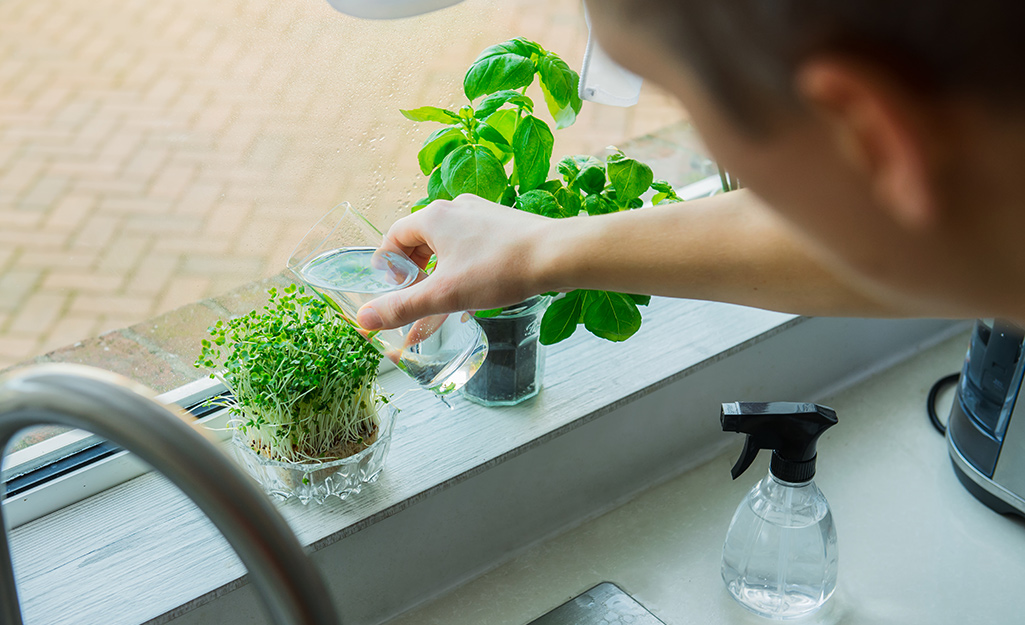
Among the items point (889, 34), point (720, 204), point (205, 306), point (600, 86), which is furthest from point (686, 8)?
point (205, 306)

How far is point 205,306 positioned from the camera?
0.94m

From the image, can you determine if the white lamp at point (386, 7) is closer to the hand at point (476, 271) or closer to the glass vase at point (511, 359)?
the hand at point (476, 271)

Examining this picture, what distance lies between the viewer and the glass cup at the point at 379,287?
2.53ft

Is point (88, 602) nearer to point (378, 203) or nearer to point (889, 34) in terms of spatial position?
point (378, 203)

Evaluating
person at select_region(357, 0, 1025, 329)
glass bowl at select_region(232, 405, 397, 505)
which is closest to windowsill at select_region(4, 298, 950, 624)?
glass bowl at select_region(232, 405, 397, 505)

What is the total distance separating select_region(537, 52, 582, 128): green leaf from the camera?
845mm

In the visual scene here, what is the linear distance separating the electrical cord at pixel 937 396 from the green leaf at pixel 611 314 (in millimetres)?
496

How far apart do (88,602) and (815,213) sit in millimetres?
714

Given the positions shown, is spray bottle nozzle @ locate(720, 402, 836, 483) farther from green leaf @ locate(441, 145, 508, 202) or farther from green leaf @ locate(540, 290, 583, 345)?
green leaf @ locate(441, 145, 508, 202)

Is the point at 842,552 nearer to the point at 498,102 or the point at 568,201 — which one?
the point at 568,201

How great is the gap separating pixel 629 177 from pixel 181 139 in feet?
1.46

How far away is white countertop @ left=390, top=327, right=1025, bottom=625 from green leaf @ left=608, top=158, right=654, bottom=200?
365 mm

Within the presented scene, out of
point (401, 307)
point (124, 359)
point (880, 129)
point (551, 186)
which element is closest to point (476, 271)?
point (401, 307)

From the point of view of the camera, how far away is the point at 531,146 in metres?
0.84
